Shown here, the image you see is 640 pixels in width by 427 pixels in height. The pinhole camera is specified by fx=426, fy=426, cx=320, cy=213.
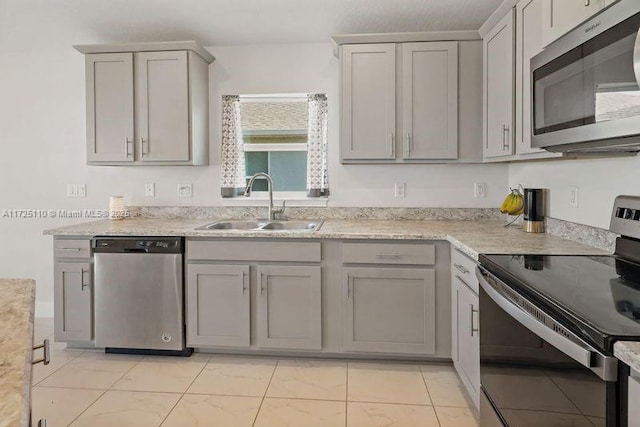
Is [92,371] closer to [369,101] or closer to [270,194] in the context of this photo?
[270,194]

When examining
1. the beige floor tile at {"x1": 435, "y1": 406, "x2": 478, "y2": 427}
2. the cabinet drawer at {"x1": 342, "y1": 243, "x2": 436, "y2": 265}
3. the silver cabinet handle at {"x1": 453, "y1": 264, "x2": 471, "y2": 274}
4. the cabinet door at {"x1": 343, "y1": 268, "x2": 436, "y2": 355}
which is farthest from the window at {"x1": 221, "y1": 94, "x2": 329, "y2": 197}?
the beige floor tile at {"x1": 435, "y1": 406, "x2": 478, "y2": 427}

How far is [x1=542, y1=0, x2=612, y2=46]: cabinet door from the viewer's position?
4.67 feet

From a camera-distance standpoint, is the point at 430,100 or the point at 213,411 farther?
the point at 430,100

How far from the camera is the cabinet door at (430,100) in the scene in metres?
2.96

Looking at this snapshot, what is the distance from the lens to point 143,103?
3168 millimetres

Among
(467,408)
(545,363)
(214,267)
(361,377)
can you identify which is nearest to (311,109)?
(214,267)

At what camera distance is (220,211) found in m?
3.49

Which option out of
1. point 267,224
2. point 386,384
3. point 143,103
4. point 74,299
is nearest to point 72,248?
point 74,299

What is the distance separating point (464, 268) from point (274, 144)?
74.7 inches

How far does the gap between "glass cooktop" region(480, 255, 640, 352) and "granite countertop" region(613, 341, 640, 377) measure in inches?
0.8

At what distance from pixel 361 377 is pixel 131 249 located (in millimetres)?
1695

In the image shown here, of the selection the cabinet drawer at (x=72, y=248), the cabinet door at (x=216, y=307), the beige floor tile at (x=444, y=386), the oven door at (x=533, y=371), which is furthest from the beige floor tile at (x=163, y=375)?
the oven door at (x=533, y=371)

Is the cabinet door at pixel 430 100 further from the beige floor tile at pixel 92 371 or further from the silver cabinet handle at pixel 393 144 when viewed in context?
the beige floor tile at pixel 92 371

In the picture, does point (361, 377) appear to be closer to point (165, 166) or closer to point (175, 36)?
point (165, 166)
